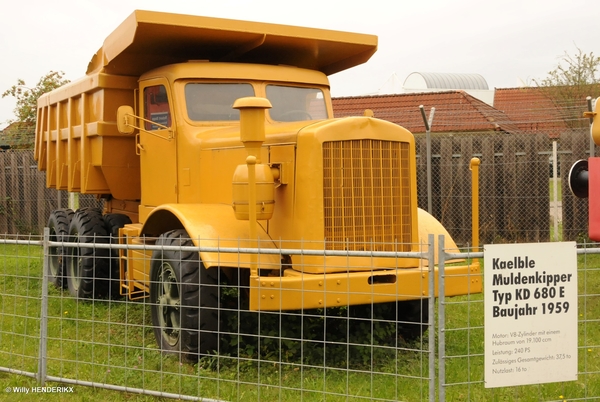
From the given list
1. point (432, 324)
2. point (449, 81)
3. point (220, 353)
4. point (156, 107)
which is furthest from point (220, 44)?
point (449, 81)

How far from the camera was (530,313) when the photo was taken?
418 centimetres

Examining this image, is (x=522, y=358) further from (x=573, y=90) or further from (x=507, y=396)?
(x=573, y=90)

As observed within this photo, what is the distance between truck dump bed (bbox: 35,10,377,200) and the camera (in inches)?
286

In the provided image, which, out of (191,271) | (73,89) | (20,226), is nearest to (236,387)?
(191,271)

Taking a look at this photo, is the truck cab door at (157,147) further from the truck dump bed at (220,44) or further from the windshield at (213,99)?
the truck dump bed at (220,44)

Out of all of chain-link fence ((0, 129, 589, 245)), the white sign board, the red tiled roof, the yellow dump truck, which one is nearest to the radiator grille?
the yellow dump truck

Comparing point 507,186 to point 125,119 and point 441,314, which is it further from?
point 441,314

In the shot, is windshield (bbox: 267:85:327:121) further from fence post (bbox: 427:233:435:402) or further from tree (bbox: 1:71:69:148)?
tree (bbox: 1:71:69:148)

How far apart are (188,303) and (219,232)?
0.59 m

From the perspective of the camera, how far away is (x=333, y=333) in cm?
688

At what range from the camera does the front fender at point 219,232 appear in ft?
18.7

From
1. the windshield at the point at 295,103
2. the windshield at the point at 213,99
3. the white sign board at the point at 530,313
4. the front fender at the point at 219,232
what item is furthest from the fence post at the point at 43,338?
the white sign board at the point at 530,313

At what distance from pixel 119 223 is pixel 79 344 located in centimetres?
231

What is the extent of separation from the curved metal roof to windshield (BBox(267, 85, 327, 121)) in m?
27.1
